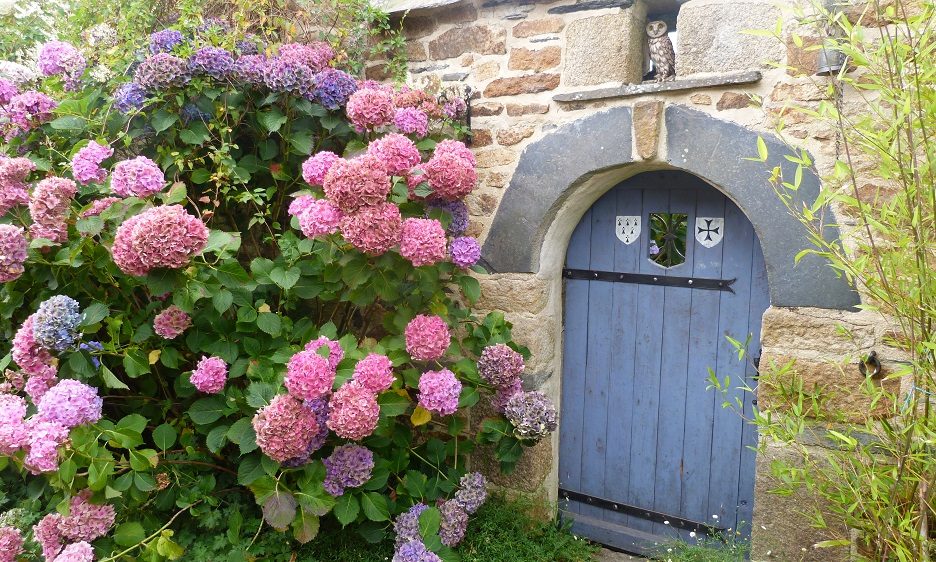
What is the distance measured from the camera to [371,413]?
8.04 ft

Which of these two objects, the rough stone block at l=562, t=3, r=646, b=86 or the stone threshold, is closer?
the stone threshold

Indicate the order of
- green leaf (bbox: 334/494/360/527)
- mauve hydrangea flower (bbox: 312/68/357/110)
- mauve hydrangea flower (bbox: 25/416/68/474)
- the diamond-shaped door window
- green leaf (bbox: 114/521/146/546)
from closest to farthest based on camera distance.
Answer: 1. mauve hydrangea flower (bbox: 25/416/68/474)
2. green leaf (bbox: 114/521/146/546)
3. green leaf (bbox: 334/494/360/527)
4. mauve hydrangea flower (bbox: 312/68/357/110)
5. the diamond-shaped door window

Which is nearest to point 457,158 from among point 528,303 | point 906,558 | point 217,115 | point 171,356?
point 528,303

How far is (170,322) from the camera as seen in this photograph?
2.66 meters

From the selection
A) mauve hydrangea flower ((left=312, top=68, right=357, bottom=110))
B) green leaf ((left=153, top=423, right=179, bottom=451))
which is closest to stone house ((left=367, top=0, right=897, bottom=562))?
mauve hydrangea flower ((left=312, top=68, right=357, bottom=110))

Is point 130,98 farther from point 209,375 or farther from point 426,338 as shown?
point 426,338

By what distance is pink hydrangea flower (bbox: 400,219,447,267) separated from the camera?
2637 millimetres

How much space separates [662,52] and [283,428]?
7.70 ft

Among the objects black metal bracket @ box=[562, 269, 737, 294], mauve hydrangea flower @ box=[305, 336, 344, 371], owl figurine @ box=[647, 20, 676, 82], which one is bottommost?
mauve hydrangea flower @ box=[305, 336, 344, 371]

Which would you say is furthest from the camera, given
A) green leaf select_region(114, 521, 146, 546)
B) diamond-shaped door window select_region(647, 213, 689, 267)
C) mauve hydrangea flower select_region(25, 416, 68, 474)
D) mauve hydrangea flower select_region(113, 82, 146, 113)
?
diamond-shaped door window select_region(647, 213, 689, 267)

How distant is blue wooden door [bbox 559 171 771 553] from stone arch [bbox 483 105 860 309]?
248mm

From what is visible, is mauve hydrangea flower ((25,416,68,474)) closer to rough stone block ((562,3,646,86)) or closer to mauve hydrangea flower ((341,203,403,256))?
mauve hydrangea flower ((341,203,403,256))

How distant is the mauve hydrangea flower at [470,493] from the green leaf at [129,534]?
135cm

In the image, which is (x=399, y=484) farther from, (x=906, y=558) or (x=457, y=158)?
(x=906, y=558)
